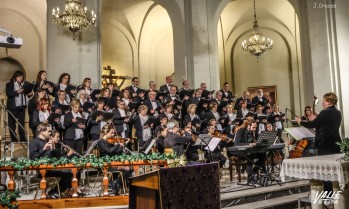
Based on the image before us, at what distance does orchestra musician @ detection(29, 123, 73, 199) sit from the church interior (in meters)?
0.75

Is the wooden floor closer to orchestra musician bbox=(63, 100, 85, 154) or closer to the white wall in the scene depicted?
orchestra musician bbox=(63, 100, 85, 154)

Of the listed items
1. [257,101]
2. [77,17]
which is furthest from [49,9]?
[257,101]

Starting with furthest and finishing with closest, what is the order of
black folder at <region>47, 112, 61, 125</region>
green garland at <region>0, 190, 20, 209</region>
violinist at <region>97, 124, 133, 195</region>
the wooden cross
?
the wooden cross < black folder at <region>47, 112, 61, 125</region> < violinist at <region>97, 124, 133, 195</region> < green garland at <region>0, 190, 20, 209</region>

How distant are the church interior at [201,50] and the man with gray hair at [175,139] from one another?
2.50 feet

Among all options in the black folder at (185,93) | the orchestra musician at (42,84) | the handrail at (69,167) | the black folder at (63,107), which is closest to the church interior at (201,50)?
the handrail at (69,167)

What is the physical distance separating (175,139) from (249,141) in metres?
2.23

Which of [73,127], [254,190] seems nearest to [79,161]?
[73,127]

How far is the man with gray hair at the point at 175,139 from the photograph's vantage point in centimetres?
766

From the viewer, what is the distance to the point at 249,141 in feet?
29.8

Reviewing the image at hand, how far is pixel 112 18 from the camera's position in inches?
672

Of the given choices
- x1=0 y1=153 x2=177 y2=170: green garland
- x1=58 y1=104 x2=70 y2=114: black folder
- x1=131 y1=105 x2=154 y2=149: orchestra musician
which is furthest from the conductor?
x1=58 y1=104 x2=70 y2=114: black folder

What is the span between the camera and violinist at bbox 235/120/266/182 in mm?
8195

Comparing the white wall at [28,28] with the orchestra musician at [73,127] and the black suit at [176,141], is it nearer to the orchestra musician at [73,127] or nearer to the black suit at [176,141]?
the orchestra musician at [73,127]

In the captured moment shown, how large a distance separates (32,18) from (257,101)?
9.04m
